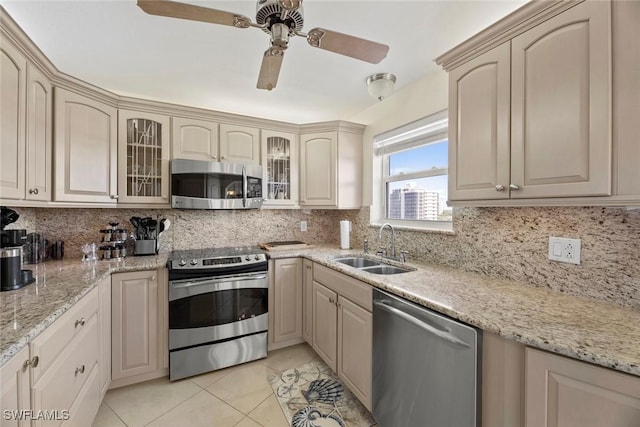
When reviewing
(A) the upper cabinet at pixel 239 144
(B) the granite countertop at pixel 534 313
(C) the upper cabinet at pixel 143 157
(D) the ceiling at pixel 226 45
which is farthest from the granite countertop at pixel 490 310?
(D) the ceiling at pixel 226 45

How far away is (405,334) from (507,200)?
832 mm

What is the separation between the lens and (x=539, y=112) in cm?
117

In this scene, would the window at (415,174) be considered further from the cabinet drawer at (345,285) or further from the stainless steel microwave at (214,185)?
the stainless steel microwave at (214,185)

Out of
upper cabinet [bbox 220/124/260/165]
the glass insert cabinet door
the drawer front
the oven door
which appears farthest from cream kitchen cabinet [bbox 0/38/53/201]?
the glass insert cabinet door

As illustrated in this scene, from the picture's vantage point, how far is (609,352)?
79 centimetres

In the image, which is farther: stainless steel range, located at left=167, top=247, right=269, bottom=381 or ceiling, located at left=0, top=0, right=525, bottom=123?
stainless steel range, located at left=167, top=247, right=269, bottom=381

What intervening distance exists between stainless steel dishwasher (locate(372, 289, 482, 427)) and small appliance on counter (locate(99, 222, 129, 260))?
2063 mm

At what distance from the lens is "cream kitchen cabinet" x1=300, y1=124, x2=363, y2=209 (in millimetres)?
2824

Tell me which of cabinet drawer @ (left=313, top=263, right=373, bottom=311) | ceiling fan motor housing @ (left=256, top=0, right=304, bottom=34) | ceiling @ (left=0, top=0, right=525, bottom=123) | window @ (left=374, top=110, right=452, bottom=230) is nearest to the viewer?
ceiling fan motor housing @ (left=256, top=0, right=304, bottom=34)

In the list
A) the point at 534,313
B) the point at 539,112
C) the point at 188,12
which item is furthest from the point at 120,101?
the point at 534,313

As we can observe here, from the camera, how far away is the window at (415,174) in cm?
215

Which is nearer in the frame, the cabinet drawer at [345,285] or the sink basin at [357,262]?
the cabinet drawer at [345,285]

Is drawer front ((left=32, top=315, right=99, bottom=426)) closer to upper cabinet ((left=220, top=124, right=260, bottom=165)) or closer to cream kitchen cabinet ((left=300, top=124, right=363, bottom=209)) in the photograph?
upper cabinet ((left=220, top=124, right=260, bottom=165))

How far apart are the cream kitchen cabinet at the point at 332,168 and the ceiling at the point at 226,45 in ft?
1.33
